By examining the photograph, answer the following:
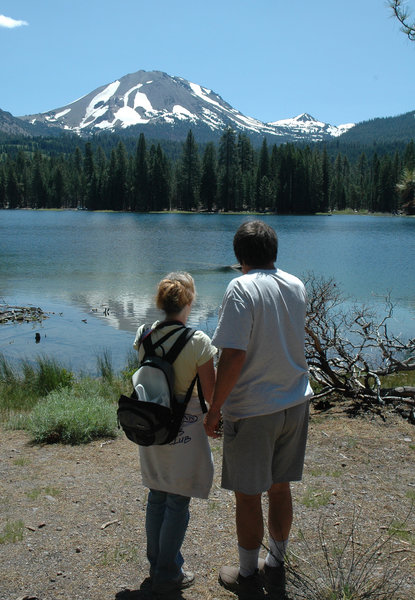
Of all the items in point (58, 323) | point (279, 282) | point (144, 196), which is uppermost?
point (144, 196)

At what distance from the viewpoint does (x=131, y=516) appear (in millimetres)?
3959

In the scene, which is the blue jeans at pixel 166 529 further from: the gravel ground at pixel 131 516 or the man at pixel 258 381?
the man at pixel 258 381

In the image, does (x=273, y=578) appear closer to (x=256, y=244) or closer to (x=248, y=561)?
(x=248, y=561)

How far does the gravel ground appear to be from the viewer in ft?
10.4

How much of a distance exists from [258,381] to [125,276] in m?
24.9

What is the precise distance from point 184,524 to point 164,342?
3.46 ft

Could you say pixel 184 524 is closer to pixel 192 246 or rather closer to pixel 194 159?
pixel 192 246

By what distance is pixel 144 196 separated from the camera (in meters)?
111

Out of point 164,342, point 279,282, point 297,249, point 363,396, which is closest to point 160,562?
point 164,342

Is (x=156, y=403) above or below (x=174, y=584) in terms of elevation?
above

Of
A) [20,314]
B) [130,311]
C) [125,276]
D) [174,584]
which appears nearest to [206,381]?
[174,584]

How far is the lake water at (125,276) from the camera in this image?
14.5 meters

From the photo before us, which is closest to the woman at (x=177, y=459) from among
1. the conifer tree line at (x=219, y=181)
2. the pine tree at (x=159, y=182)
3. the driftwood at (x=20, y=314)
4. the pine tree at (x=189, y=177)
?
the driftwood at (x=20, y=314)

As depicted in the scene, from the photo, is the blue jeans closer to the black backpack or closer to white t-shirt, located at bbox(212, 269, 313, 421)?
the black backpack
